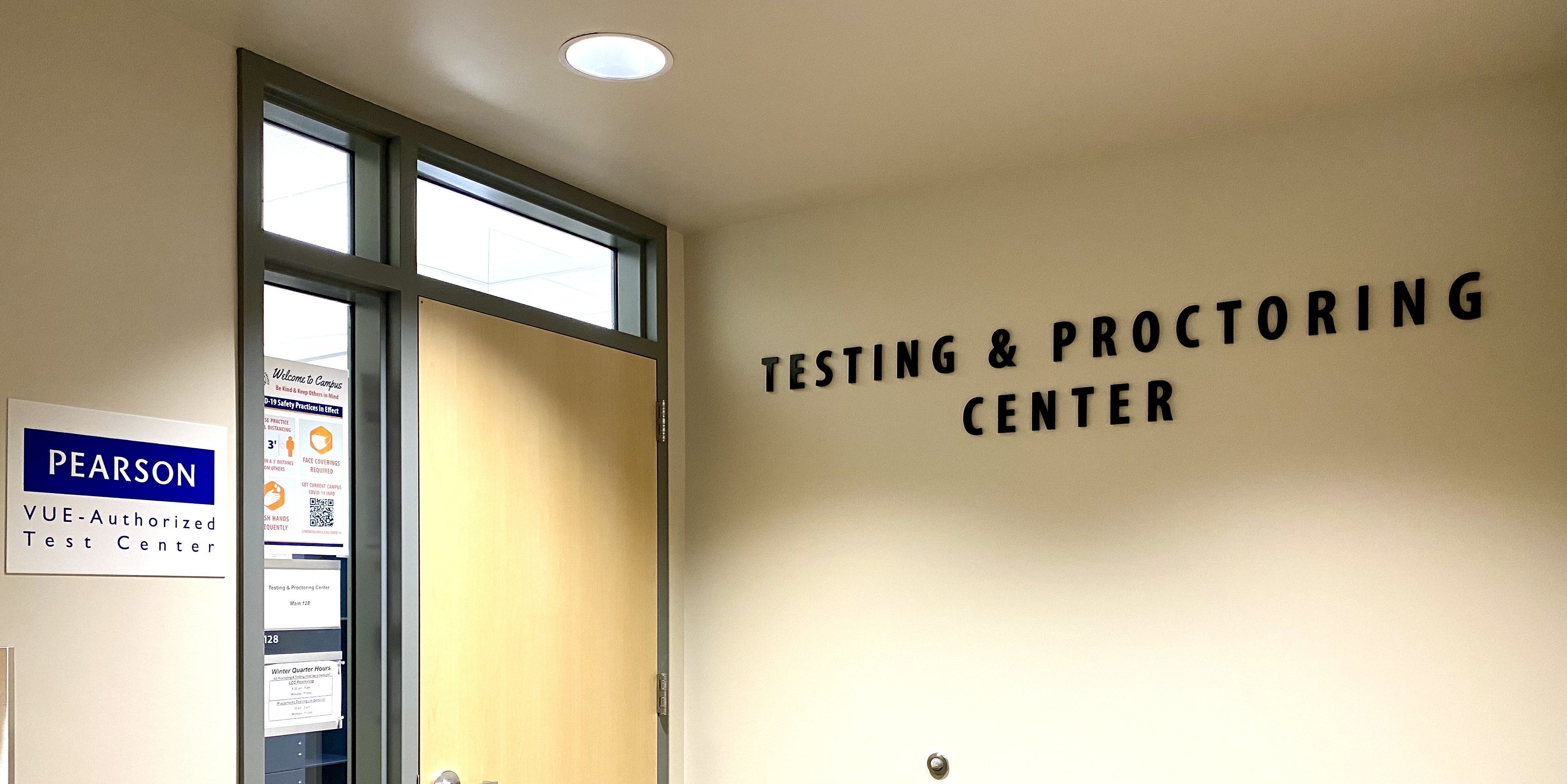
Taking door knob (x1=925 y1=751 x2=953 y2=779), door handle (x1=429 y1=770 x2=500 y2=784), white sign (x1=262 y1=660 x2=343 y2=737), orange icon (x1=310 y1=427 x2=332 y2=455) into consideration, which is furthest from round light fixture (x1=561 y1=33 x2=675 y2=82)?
door knob (x1=925 y1=751 x2=953 y2=779)

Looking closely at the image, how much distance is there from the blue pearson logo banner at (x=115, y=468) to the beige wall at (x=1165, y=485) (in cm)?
144

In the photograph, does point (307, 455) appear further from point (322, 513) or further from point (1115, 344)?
point (1115, 344)

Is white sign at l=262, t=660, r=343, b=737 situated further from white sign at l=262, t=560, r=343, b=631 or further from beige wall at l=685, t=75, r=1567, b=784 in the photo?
beige wall at l=685, t=75, r=1567, b=784

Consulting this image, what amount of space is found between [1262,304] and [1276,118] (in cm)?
40

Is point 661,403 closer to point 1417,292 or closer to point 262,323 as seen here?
point 262,323

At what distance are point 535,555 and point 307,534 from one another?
1.79 feet

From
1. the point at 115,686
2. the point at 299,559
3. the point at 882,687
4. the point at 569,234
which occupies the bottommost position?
the point at 882,687

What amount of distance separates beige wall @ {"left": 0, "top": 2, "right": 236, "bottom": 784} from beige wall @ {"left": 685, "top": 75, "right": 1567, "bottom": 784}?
1.41 meters

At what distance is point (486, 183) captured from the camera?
8.95ft

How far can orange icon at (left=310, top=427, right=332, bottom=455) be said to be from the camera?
7.72 ft

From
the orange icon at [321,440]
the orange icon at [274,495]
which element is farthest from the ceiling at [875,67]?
the orange icon at [274,495]

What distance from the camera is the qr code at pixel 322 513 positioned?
7.66 feet

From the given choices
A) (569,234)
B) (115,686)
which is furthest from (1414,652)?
(115,686)

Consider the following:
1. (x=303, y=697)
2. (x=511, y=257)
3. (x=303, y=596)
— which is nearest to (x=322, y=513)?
(x=303, y=596)
